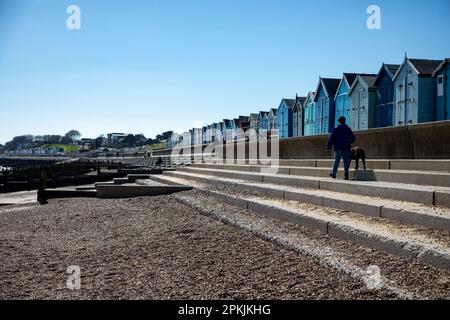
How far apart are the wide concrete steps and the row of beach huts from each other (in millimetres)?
15423

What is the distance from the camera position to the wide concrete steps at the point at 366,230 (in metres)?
3.97

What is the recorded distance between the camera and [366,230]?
486 centimetres

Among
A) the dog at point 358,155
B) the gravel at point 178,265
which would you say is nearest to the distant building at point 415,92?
the dog at point 358,155

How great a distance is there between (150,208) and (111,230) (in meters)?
2.50

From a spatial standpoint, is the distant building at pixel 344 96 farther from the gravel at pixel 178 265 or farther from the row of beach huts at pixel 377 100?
the gravel at pixel 178 265

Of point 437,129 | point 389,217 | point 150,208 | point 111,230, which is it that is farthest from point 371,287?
point 150,208

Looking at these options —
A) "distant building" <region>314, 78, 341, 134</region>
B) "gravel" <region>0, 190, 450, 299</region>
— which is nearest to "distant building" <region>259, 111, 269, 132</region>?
"distant building" <region>314, 78, 341, 134</region>

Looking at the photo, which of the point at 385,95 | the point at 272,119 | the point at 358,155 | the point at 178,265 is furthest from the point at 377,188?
the point at 272,119

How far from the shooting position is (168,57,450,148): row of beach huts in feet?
65.8

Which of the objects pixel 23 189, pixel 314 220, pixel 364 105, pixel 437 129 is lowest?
pixel 23 189

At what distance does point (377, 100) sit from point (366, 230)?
21138mm

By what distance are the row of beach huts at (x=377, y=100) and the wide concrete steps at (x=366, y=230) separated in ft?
50.6
